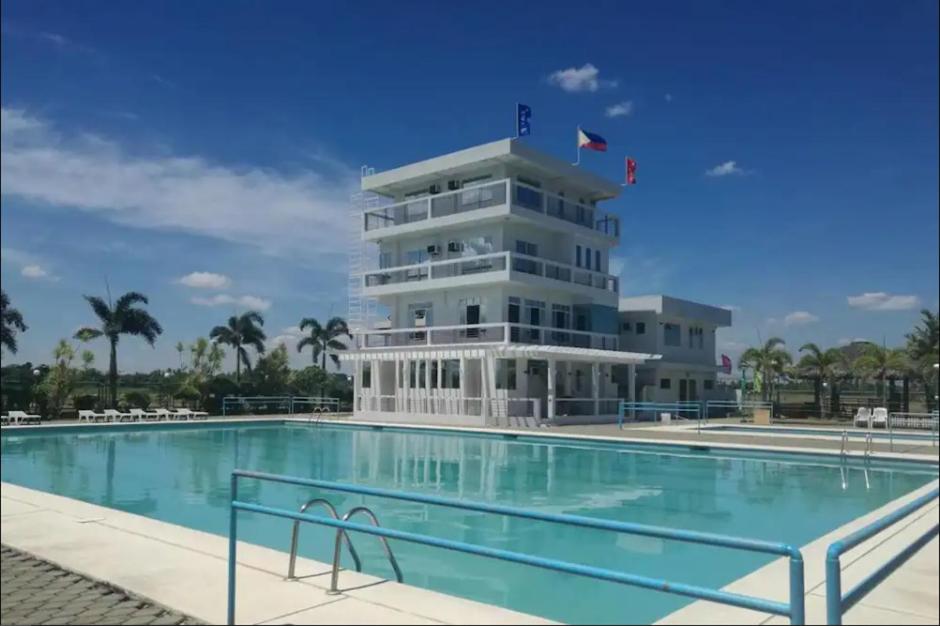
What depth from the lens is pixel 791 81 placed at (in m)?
11.4

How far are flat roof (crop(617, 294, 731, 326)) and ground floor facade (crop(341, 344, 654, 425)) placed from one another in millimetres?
3542

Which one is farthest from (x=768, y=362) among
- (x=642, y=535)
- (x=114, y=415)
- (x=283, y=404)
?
(x=642, y=535)

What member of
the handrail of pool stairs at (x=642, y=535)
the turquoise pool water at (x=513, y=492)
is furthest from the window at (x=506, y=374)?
the handrail of pool stairs at (x=642, y=535)

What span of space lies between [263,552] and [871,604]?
15.9ft

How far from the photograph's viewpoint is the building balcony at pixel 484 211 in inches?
1173

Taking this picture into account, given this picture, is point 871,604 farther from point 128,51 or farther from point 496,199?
point 496,199

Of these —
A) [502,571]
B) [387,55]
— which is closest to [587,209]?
[387,55]

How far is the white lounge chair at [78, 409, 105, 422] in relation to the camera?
27.5 m

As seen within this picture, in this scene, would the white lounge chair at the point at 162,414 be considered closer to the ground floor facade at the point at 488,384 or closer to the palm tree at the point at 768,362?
the ground floor facade at the point at 488,384

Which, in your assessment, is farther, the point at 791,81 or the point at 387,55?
the point at 387,55

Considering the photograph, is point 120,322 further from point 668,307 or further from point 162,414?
point 668,307

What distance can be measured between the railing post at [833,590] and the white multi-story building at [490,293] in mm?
23252

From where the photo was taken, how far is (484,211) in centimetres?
2972

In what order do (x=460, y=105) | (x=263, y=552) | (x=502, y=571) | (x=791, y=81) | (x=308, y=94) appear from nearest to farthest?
(x=263, y=552)
(x=502, y=571)
(x=791, y=81)
(x=308, y=94)
(x=460, y=105)
